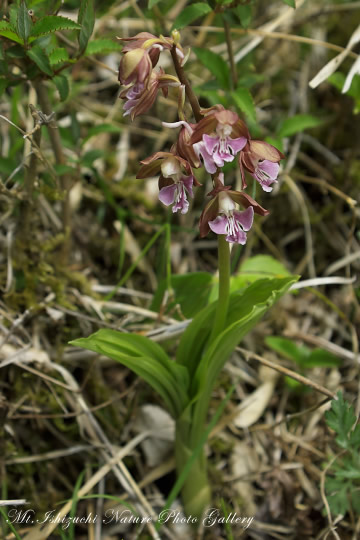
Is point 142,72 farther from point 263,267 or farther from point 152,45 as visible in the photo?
point 263,267

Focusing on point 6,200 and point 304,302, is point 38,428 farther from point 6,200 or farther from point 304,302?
point 304,302

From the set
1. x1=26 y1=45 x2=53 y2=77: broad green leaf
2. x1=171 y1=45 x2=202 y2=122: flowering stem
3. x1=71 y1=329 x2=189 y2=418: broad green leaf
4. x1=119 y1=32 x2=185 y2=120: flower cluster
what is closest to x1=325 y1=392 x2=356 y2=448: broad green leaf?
x1=71 y1=329 x2=189 y2=418: broad green leaf

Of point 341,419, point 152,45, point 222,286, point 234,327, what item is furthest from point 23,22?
point 341,419

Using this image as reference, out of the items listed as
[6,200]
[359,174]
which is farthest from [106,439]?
[359,174]

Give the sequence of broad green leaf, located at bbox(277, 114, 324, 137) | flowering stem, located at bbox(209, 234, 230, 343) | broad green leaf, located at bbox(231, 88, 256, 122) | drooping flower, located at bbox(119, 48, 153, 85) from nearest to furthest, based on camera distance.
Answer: drooping flower, located at bbox(119, 48, 153, 85) < flowering stem, located at bbox(209, 234, 230, 343) < broad green leaf, located at bbox(231, 88, 256, 122) < broad green leaf, located at bbox(277, 114, 324, 137)

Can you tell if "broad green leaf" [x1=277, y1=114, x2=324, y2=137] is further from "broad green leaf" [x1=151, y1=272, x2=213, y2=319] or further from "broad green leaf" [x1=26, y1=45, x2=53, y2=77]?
"broad green leaf" [x1=26, y1=45, x2=53, y2=77]
